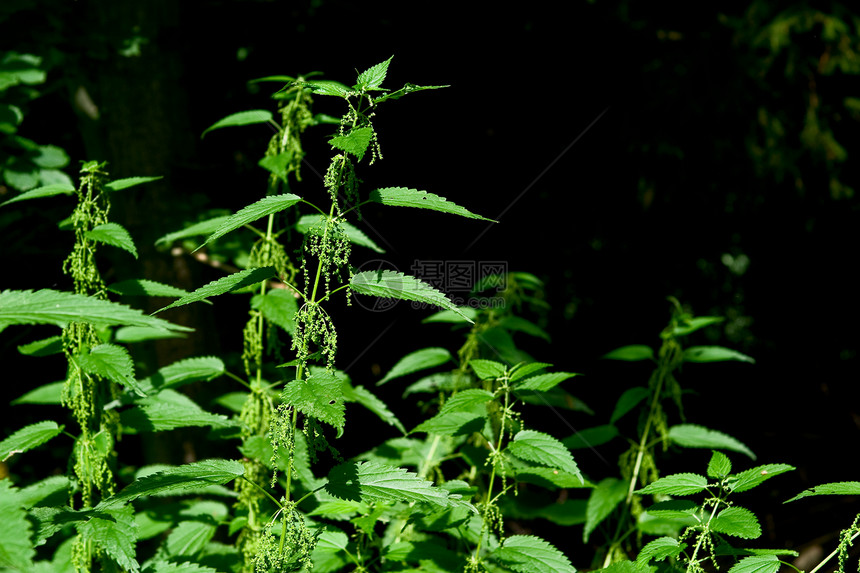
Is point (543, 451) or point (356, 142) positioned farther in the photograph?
point (543, 451)

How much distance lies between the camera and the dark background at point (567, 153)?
2.67 metres

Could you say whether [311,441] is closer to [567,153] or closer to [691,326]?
[691,326]

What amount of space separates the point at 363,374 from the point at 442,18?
2119 mm

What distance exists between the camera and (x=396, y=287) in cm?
100

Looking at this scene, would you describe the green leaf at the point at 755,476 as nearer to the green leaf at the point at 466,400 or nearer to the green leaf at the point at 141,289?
the green leaf at the point at 466,400

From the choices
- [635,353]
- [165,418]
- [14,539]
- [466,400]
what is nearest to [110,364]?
[165,418]

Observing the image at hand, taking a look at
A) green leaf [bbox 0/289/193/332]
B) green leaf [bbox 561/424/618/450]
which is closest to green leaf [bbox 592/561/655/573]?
green leaf [bbox 561/424/618/450]

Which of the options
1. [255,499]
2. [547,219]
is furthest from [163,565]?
[547,219]

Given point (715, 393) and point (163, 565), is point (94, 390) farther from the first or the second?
point (715, 393)

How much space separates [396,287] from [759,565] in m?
0.86

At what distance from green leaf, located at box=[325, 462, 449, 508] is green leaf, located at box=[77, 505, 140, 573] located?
345 millimetres

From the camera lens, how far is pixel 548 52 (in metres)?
3.29

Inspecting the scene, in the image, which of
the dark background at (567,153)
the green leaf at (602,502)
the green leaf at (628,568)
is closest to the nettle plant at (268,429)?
the green leaf at (628,568)

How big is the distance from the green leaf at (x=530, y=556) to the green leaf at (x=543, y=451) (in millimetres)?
185
